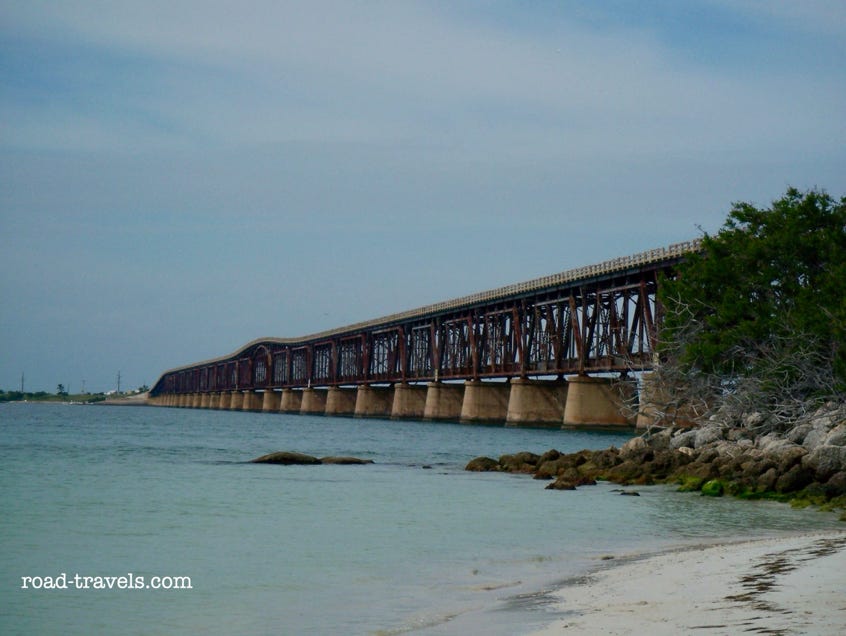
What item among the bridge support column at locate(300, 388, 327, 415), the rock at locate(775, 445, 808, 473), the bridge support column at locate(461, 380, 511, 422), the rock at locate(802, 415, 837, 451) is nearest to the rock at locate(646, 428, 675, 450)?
→ the rock at locate(802, 415, 837, 451)

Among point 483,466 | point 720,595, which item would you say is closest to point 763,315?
point 483,466

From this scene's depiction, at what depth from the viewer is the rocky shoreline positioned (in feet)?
99.5

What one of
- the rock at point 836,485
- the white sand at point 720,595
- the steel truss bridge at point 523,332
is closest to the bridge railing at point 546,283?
the steel truss bridge at point 523,332

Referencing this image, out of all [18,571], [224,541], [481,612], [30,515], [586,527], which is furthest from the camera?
[30,515]

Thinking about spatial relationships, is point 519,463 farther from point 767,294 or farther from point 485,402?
point 485,402

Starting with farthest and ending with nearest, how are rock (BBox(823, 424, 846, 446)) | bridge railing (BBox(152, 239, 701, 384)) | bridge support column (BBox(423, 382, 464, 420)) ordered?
1. bridge support column (BBox(423, 382, 464, 420))
2. bridge railing (BBox(152, 239, 701, 384))
3. rock (BBox(823, 424, 846, 446))

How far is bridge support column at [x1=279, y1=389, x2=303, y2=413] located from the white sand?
171 metres

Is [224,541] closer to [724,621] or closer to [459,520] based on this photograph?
[459,520]

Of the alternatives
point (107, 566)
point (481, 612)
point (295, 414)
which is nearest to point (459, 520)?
point (107, 566)

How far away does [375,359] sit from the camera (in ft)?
488

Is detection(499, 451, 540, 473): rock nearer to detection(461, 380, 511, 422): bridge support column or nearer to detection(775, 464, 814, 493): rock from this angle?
detection(775, 464, 814, 493): rock

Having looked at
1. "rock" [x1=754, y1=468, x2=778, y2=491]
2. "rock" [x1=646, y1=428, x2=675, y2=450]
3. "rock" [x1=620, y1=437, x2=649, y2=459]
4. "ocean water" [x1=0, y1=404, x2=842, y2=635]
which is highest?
"rock" [x1=646, y1=428, x2=675, y2=450]

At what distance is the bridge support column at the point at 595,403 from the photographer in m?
82.1

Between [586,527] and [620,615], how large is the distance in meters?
12.4
